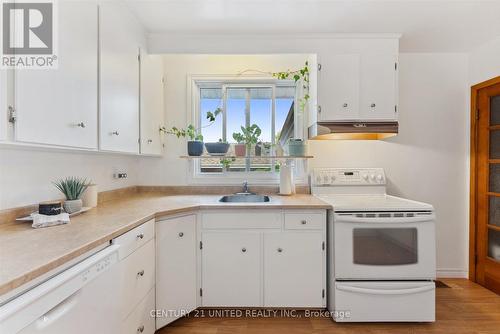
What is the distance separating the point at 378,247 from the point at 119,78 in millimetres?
2198

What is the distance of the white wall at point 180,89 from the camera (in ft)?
8.95

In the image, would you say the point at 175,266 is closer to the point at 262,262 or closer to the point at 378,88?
the point at 262,262

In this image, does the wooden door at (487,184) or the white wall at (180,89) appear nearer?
the wooden door at (487,184)

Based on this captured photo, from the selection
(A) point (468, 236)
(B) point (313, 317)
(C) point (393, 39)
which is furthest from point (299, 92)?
(A) point (468, 236)

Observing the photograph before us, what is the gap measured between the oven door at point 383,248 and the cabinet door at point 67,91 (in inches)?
68.6

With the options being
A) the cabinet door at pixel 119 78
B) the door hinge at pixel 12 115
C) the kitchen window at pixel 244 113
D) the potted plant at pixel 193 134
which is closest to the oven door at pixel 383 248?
the kitchen window at pixel 244 113

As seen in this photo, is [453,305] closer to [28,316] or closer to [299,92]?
[299,92]

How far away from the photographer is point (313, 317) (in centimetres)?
205

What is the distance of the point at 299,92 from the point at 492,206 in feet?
7.11

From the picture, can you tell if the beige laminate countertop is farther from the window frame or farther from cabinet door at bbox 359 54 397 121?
cabinet door at bbox 359 54 397 121

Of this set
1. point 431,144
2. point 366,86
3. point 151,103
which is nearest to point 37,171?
point 151,103

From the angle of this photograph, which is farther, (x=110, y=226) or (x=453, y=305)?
(x=453, y=305)

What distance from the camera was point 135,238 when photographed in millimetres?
1469

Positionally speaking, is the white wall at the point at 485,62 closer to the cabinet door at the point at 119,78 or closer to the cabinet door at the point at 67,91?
the cabinet door at the point at 119,78
